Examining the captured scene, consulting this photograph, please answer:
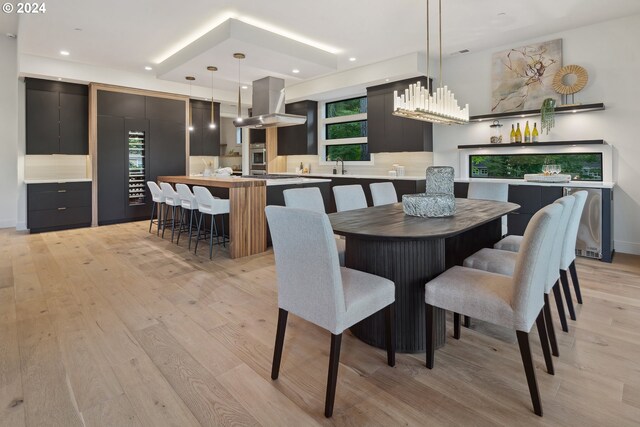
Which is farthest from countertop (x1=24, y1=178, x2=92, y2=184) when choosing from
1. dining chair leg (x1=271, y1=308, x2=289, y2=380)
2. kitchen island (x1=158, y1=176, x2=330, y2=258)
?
dining chair leg (x1=271, y1=308, x2=289, y2=380)

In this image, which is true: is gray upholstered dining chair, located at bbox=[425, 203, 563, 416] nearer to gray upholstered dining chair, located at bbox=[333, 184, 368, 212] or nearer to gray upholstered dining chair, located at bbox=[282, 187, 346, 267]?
gray upholstered dining chair, located at bbox=[282, 187, 346, 267]

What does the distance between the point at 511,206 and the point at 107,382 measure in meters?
3.25

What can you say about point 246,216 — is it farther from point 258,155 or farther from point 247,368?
point 258,155

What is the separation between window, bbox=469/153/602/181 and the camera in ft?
15.5

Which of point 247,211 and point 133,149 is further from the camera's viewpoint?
point 133,149

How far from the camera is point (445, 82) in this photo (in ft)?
19.7

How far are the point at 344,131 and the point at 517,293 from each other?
6.42 metres

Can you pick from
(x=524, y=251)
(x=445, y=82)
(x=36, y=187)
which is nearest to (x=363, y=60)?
(x=445, y=82)

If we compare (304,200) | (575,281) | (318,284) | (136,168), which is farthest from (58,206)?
(575,281)

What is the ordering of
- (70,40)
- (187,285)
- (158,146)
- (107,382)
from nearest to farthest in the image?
(107,382)
(187,285)
(70,40)
(158,146)

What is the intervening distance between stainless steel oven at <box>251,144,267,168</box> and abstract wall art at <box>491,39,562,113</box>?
17.6 feet

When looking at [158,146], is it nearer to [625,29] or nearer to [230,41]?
[230,41]

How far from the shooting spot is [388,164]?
6.90m

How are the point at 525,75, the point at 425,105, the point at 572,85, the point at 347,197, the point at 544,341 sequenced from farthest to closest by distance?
the point at 525,75 < the point at 572,85 < the point at 347,197 < the point at 425,105 < the point at 544,341
